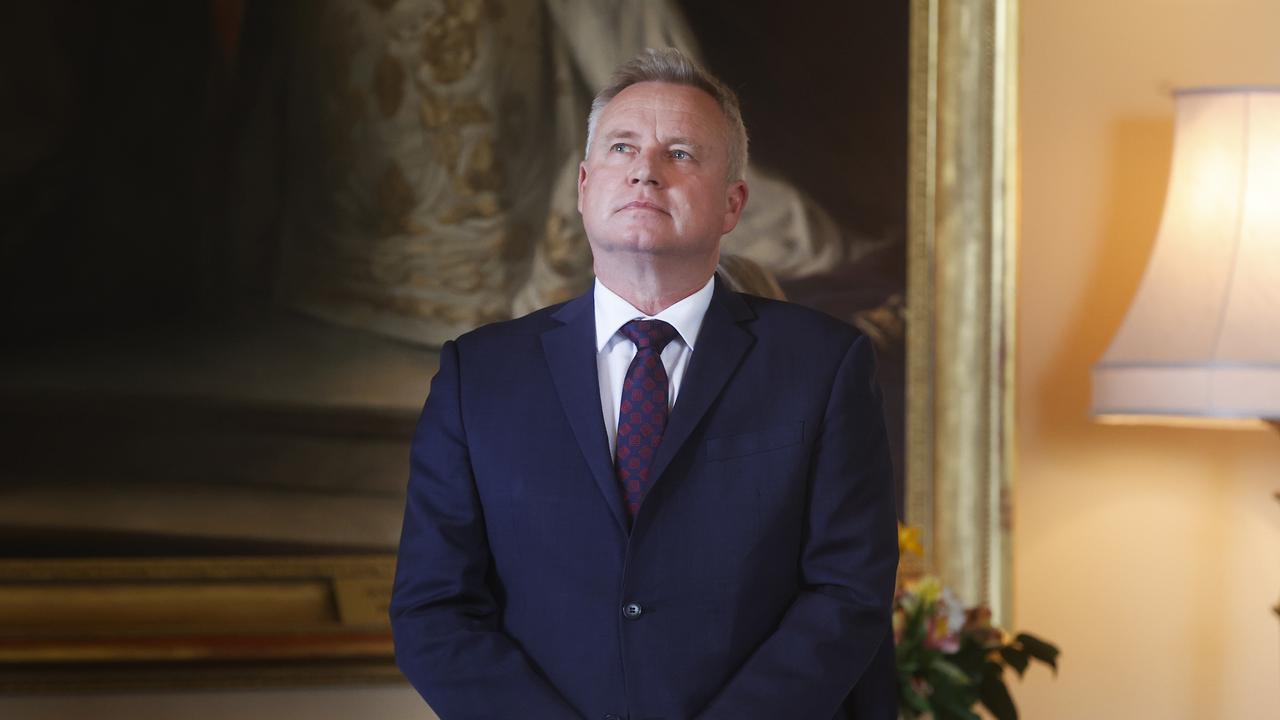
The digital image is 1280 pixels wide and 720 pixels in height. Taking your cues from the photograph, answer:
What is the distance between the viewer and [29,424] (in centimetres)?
274

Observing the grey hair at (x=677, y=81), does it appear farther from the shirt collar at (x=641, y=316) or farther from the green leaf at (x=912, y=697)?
the green leaf at (x=912, y=697)

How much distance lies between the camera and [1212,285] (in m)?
2.84

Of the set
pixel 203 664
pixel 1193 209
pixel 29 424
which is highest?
pixel 1193 209

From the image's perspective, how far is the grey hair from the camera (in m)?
1.51

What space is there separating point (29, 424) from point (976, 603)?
2121 mm

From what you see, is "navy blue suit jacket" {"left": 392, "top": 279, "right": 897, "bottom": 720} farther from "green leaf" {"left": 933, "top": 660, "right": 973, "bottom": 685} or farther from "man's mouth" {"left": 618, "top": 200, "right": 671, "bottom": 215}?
"green leaf" {"left": 933, "top": 660, "right": 973, "bottom": 685}

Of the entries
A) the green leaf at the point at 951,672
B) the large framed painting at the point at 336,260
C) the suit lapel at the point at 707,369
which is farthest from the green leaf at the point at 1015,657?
the suit lapel at the point at 707,369

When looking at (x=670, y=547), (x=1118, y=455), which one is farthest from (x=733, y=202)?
(x=1118, y=455)

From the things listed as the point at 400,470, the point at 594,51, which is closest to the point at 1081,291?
the point at 594,51

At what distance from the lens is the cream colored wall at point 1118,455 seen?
3.18 metres

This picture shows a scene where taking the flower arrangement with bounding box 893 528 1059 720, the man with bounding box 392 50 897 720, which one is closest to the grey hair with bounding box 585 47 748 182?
the man with bounding box 392 50 897 720

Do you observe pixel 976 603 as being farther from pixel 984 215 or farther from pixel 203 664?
pixel 203 664

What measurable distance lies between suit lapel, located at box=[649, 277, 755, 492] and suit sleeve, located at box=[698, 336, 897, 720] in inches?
4.9

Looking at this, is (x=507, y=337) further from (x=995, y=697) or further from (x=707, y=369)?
(x=995, y=697)
